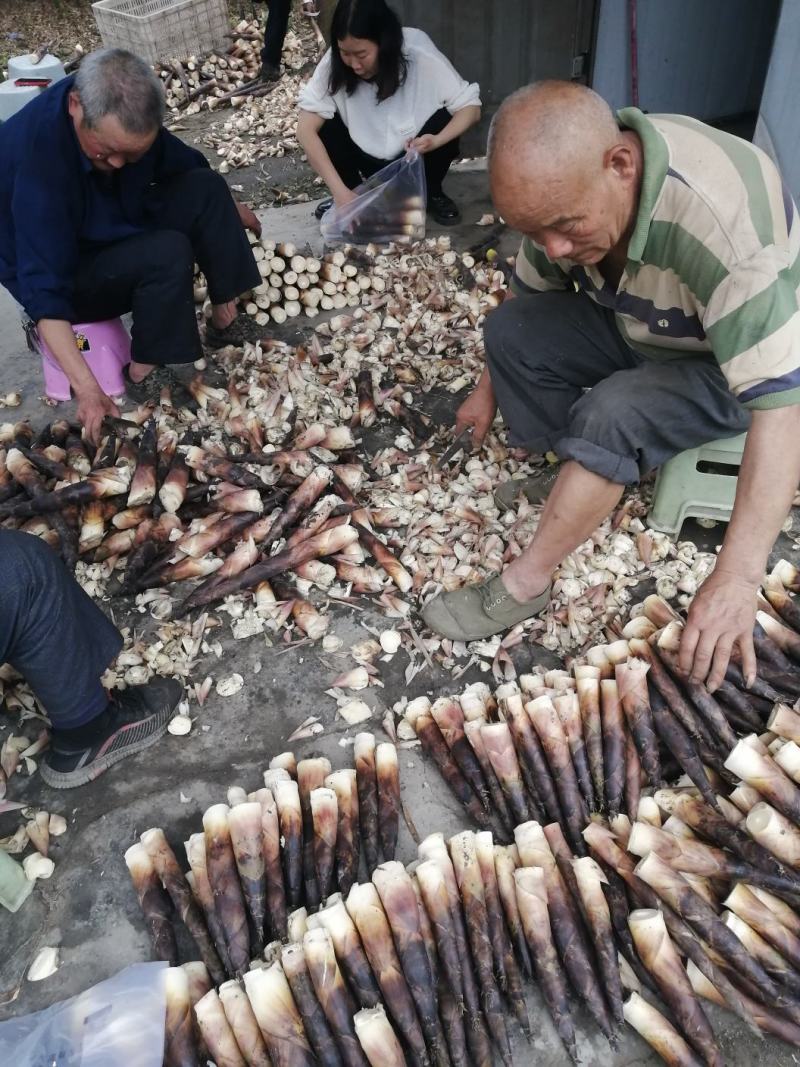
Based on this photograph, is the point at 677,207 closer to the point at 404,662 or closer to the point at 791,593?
the point at 791,593

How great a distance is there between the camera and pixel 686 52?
5.94 meters

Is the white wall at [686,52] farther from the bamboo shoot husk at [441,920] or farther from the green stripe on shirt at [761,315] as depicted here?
the bamboo shoot husk at [441,920]

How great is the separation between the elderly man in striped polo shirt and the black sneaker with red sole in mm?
1544

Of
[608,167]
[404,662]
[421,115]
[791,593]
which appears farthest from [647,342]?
[421,115]

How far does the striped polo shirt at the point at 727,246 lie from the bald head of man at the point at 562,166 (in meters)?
0.09

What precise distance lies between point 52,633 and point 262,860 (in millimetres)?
914

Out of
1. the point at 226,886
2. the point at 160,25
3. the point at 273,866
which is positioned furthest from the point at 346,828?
the point at 160,25

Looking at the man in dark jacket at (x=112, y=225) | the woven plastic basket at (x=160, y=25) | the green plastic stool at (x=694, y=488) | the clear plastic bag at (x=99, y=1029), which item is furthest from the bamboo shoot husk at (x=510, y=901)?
the woven plastic basket at (x=160, y=25)

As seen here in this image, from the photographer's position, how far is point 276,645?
3076mm

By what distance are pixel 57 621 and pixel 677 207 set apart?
7.04ft

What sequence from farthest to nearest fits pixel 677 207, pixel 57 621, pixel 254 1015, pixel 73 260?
pixel 73 260 → pixel 57 621 → pixel 677 207 → pixel 254 1015

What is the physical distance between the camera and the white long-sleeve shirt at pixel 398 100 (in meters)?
5.07

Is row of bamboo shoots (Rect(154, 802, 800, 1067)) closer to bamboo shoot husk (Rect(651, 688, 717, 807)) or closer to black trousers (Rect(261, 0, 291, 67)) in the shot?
bamboo shoot husk (Rect(651, 688, 717, 807))

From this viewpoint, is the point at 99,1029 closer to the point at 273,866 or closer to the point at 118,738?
the point at 273,866
